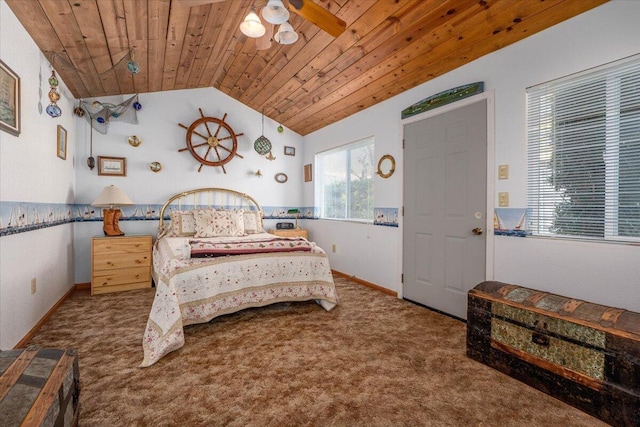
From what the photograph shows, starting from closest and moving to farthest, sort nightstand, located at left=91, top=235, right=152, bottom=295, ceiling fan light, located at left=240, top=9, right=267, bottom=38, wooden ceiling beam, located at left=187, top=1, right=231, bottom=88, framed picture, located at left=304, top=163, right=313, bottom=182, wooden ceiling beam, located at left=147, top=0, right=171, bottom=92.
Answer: ceiling fan light, located at left=240, top=9, right=267, bottom=38 → wooden ceiling beam, located at left=147, top=0, right=171, bottom=92 → wooden ceiling beam, located at left=187, top=1, right=231, bottom=88 → nightstand, located at left=91, top=235, right=152, bottom=295 → framed picture, located at left=304, top=163, right=313, bottom=182

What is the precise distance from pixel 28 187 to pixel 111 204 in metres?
1.33

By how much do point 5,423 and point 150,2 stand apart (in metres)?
2.61

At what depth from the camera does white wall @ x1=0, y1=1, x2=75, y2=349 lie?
200cm

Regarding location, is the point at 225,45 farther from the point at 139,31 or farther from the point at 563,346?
the point at 563,346

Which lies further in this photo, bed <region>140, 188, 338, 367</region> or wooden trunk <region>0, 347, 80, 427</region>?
bed <region>140, 188, 338, 367</region>

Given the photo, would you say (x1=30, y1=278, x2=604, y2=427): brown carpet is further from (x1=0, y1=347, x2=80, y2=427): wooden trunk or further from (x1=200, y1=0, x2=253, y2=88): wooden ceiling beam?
(x1=200, y1=0, x2=253, y2=88): wooden ceiling beam

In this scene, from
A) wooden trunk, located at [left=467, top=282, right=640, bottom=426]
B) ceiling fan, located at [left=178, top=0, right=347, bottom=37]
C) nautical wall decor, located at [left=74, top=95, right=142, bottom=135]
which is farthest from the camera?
nautical wall decor, located at [left=74, top=95, right=142, bottom=135]

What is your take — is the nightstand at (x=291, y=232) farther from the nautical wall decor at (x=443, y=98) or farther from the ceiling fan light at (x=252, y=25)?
the ceiling fan light at (x=252, y=25)

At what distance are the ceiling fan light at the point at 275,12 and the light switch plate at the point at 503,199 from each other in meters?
2.14

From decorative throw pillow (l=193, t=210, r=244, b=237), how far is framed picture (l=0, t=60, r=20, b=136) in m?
2.02

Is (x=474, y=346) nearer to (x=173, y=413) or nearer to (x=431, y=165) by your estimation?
(x=431, y=165)

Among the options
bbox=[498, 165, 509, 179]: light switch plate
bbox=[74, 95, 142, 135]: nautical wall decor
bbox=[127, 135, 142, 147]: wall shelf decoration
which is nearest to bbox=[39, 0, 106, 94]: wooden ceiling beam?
bbox=[74, 95, 142, 135]: nautical wall decor

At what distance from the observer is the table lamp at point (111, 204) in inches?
142

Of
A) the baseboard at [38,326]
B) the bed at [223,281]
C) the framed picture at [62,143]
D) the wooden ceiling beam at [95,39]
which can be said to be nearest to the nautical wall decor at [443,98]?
the bed at [223,281]
